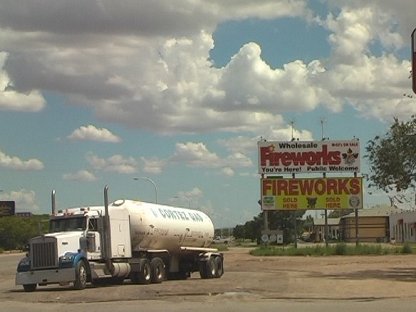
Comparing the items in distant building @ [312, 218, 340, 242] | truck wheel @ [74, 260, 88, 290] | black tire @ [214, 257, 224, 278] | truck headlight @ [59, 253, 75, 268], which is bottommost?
distant building @ [312, 218, 340, 242]

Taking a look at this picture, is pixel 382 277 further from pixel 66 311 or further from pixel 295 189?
pixel 295 189

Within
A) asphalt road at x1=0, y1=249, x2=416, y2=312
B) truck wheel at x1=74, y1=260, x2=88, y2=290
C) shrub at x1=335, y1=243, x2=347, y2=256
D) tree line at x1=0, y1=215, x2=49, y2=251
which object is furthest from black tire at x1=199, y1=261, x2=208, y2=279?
tree line at x1=0, y1=215, x2=49, y2=251

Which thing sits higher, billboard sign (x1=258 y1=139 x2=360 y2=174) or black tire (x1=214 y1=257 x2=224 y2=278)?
billboard sign (x1=258 y1=139 x2=360 y2=174)

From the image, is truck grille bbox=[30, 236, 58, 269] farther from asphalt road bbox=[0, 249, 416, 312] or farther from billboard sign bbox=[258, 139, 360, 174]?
billboard sign bbox=[258, 139, 360, 174]

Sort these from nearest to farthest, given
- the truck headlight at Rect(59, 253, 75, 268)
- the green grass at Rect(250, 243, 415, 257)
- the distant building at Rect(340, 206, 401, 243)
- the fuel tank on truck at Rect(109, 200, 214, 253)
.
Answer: the truck headlight at Rect(59, 253, 75, 268) → the fuel tank on truck at Rect(109, 200, 214, 253) → the green grass at Rect(250, 243, 415, 257) → the distant building at Rect(340, 206, 401, 243)

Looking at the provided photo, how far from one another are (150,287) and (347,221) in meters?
124

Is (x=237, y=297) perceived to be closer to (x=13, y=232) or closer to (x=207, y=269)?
(x=207, y=269)

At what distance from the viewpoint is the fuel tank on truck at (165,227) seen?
108ft

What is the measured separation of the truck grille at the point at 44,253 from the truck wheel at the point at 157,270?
5158 millimetres

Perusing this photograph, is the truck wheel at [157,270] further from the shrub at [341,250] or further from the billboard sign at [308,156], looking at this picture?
the billboard sign at [308,156]

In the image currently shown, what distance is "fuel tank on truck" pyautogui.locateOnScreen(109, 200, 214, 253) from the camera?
108 ft

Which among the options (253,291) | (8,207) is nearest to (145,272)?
(253,291)

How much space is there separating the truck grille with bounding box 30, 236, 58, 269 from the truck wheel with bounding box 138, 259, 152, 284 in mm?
4140

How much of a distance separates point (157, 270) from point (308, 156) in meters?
41.8
